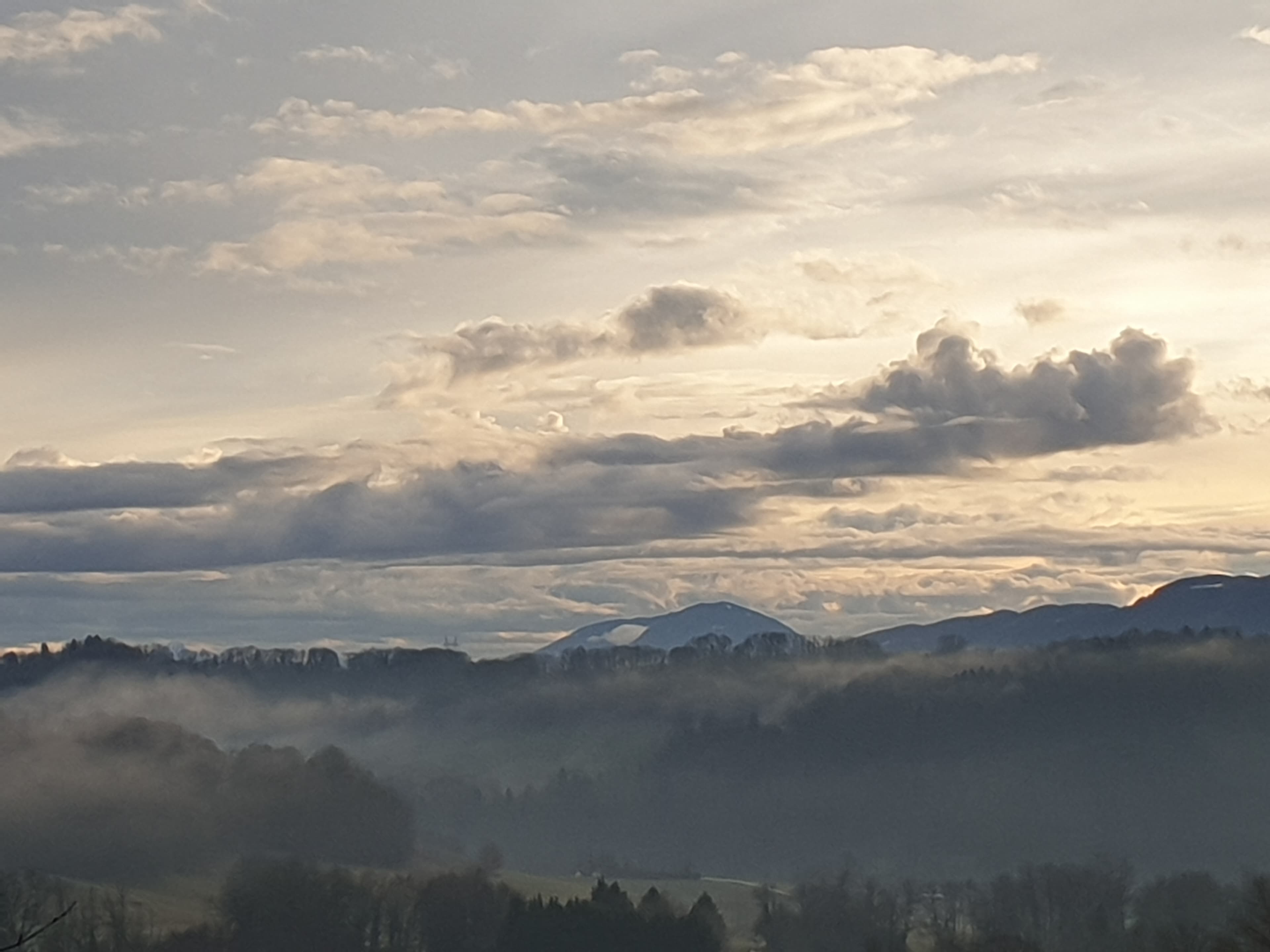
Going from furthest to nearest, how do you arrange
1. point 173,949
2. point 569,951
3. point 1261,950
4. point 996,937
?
point 173,949
point 569,951
point 996,937
point 1261,950

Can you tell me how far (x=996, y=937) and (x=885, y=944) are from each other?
1122 inches

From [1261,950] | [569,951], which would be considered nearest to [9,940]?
[569,951]

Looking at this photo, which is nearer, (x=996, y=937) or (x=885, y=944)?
(x=996, y=937)

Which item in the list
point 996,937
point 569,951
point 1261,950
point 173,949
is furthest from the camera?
point 173,949

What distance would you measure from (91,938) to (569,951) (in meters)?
54.9

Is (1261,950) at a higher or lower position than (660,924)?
higher

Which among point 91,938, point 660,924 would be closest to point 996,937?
point 660,924

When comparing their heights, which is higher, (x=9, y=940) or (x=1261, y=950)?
(x=1261, y=950)

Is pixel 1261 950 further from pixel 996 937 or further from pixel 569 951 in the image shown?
pixel 569 951

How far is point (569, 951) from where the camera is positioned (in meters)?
184

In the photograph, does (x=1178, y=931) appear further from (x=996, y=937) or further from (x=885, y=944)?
(x=885, y=944)

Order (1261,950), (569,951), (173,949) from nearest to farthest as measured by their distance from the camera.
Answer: (1261,950)
(569,951)
(173,949)

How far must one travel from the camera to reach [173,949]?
197m

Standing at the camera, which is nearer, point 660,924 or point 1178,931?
A: point 1178,931
